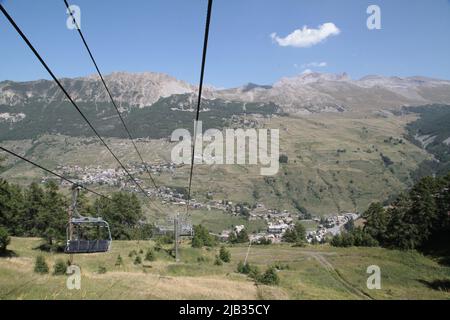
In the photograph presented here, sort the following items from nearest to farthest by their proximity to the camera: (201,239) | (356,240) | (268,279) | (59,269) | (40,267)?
(40,267) → (59,269) → (268,279) → (201,239) → (356,240)

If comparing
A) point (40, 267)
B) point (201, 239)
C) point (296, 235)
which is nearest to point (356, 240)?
point (296, 235)

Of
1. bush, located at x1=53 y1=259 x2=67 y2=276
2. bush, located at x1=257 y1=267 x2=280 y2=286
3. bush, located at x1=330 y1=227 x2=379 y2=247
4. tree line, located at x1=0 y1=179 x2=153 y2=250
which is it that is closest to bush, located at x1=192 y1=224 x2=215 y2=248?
tree line, located at x1=0 y1=179 x2=153 y2=250

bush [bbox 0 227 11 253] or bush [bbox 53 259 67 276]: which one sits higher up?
bush [bbox 0 227 11 253]

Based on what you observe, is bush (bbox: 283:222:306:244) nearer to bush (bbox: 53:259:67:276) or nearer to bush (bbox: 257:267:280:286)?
bush (bbox: 257:267:280:286)

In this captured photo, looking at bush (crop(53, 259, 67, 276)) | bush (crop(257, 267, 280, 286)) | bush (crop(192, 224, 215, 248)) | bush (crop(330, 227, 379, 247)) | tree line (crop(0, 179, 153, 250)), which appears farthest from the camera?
bush (crop(330, 227, 379, 247))

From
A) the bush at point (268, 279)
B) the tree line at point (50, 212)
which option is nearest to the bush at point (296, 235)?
the tree line at point (50, 212)

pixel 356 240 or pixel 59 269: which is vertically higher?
pixel 59 269

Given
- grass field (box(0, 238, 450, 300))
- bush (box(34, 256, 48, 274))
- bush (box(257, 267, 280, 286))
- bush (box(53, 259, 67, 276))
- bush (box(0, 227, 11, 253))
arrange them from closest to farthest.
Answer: grass field (box(0, 238, 450, 300)) → bush (box(34, 256, 48, 274)) → bush (box(53, 259, 67, 276)) → bush (box(0, 227, 11, 253)) → bush (box(257, 267, 280, 286))

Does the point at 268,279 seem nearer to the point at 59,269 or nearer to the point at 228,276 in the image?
the point at 228,276
